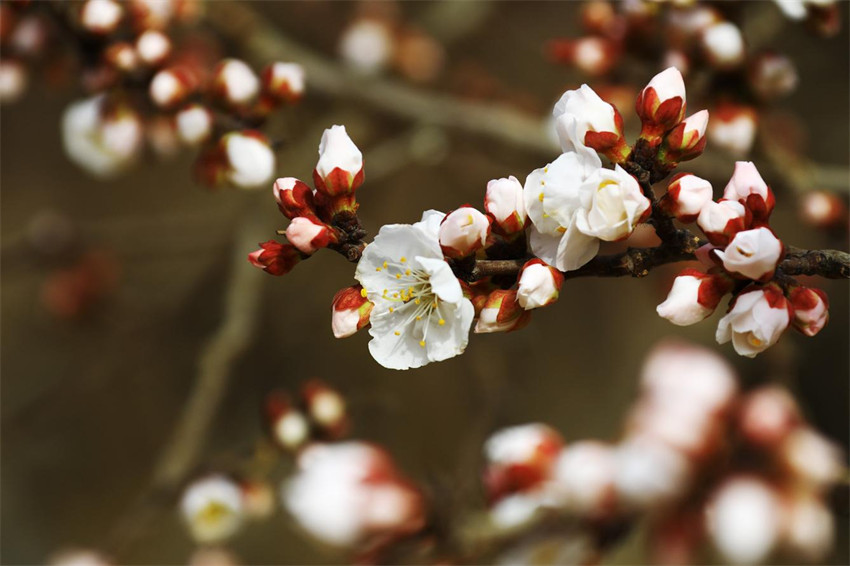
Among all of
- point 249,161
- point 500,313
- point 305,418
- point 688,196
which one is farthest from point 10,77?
point 688,196

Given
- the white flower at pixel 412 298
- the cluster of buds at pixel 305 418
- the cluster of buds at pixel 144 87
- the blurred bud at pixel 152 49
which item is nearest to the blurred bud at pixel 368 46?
the cluster of buds at pixel 144 87

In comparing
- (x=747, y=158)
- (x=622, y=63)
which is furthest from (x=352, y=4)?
(x=747, y=158)

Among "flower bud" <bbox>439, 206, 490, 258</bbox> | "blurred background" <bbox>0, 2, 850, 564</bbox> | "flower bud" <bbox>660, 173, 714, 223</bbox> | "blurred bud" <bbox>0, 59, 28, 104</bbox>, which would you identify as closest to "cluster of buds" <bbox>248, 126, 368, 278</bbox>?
"flower bud" <bbox>439, 206, 490, 258</bbox>

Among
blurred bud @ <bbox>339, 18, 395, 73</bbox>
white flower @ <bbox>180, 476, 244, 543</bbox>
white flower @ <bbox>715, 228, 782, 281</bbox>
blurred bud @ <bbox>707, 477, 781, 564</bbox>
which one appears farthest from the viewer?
blurred bud @ <bbox>339, 18, 395, 73</bbox>

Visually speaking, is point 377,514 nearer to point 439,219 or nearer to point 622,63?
point 439,219

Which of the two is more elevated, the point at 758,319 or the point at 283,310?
the point at 283,310

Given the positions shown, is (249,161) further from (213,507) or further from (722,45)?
(722,45)

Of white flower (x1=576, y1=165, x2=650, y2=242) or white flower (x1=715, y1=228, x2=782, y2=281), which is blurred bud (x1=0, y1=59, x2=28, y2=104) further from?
white flower (x1=715, y1=228, x2=782, y2=281)
